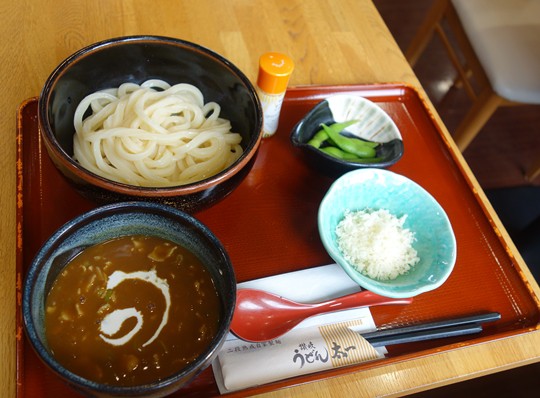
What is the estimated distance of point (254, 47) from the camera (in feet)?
5.15

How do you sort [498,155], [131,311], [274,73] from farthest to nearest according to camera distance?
[498,155] → [274,73] → [131,311]

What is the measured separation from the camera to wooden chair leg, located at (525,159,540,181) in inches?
109

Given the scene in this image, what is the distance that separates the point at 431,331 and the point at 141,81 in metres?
0.99

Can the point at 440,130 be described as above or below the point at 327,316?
above

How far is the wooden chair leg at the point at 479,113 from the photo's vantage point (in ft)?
6.99

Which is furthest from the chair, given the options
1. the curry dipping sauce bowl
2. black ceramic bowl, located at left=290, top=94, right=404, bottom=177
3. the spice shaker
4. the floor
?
the curry dipping sauce bowl

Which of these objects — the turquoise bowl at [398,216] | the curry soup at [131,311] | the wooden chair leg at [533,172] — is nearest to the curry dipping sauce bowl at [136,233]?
the curry soup at [131,311]

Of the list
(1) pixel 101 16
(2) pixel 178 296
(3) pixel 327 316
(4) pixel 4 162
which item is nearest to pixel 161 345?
(2) pixel 178 296

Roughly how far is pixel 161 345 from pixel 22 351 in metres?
0.29

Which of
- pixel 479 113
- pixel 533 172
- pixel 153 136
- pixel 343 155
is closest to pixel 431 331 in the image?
pixel 343 155

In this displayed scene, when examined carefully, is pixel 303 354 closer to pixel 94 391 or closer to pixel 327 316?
pixel 327 316

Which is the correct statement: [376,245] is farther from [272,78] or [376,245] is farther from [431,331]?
[272,78]

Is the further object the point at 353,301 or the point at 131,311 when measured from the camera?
the point at 353,301

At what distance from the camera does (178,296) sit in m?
0.91
